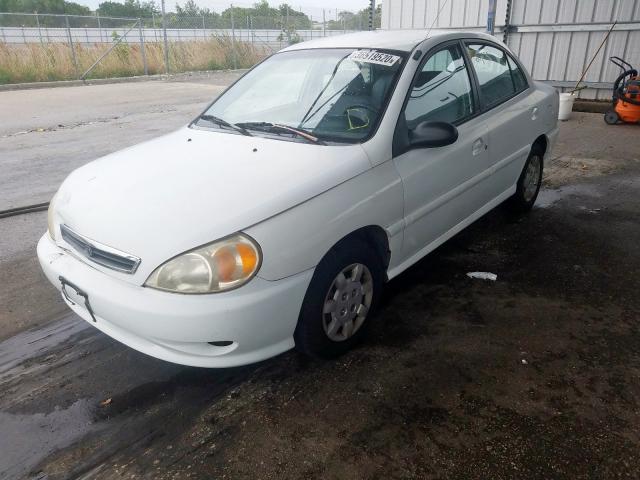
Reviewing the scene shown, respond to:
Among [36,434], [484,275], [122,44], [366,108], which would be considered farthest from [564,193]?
[122,44]

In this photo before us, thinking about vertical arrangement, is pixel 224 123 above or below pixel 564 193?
above

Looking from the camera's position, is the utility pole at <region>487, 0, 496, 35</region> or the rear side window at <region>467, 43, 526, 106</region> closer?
the rear side window at <region>467, 43, 526, 106</region>

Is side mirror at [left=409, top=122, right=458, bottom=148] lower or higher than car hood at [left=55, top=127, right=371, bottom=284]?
higher

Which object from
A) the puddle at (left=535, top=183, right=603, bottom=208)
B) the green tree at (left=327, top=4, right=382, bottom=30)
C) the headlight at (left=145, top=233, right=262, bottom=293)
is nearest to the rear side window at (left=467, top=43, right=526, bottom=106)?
the puddle at (left=535, top=183, right=603, bottom=208)

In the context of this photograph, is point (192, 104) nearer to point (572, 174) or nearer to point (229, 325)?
point (572, 174)

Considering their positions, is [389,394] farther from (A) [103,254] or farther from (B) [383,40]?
(B) [383,40]

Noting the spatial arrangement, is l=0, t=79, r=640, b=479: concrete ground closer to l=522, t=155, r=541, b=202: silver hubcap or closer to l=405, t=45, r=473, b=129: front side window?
l=522, t=155, r=541, b=202: silver hubcap

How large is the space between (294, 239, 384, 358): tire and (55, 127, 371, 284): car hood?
0.37m

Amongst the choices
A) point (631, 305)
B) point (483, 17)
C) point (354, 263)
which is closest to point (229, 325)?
point (354, 263)

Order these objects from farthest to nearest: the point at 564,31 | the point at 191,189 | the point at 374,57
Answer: the point at 564,31 → the point at 374,57 → the point at 191,189

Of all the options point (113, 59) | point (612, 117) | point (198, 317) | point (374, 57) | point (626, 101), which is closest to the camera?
point (198, 317)

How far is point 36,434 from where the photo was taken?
2311 mm

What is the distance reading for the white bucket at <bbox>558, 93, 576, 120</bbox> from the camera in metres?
9.11

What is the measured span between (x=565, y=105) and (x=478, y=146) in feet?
22.5
